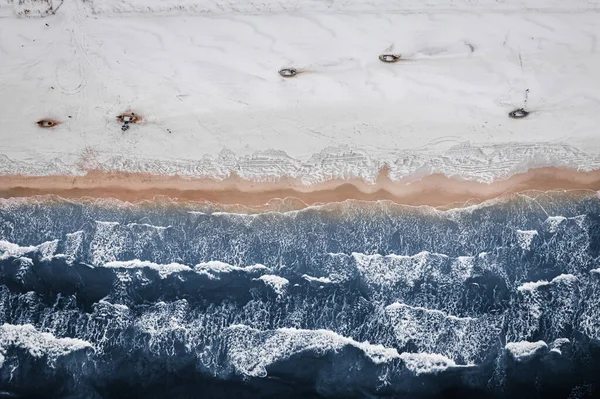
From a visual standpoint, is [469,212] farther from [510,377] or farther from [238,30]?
[238,30]

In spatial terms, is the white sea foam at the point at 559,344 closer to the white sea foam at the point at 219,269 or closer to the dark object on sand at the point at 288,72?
the white sea foam at the point at 219,269

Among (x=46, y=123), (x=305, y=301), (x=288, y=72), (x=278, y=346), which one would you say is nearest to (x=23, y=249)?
(x=46, y=123)

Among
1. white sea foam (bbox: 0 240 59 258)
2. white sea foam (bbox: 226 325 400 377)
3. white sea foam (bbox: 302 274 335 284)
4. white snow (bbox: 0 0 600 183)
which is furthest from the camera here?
white sea foam (bbox: 0 240 59 258)

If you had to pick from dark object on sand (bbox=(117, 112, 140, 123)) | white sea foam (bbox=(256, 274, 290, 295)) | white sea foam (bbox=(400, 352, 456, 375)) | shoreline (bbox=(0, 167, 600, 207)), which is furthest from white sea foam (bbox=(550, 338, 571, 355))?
dark object on sand (bbox=(117, 112, 140, 123))

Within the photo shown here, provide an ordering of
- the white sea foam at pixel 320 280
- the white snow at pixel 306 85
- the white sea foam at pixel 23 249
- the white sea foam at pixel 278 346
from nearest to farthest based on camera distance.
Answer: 1. the white snow at pixel 306 85
2. the white sea foam at pixel 278 346
3. the white sea foam at pixel 320 280
4. the white sea foam at pixel 23 249

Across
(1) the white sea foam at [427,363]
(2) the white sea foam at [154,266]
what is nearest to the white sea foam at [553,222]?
(1) the white sea foam at [427,363]

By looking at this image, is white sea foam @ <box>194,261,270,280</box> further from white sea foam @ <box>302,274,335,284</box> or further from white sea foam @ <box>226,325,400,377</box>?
white sea foam @ <box>226,325,400,377</box>
